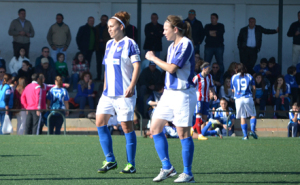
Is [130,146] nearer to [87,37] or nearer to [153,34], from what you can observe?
[153,34]

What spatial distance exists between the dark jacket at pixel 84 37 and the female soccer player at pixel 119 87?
34.9 feet

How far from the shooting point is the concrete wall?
18.5 metres

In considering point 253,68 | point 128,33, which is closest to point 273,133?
point 253,68

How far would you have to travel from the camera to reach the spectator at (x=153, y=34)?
16297 mm

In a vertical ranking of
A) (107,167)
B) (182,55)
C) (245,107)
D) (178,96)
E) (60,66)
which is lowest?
(107,167)

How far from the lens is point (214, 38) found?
1627cm

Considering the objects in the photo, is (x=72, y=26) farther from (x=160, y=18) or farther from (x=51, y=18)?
(x=160, y=18)

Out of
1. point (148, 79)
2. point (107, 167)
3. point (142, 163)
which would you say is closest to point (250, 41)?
point (148, 79)

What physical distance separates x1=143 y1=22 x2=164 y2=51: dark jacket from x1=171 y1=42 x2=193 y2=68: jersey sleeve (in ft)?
36.2

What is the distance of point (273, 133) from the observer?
14398 mm

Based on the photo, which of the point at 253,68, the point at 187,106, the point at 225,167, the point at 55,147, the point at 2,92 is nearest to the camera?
the point at 187,106

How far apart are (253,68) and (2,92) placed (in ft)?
26.7

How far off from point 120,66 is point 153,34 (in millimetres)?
10485

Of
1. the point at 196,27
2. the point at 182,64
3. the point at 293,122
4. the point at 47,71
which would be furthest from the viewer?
the point at 196,27
